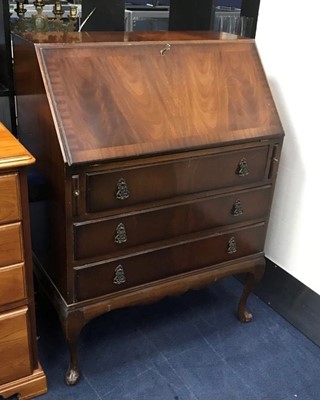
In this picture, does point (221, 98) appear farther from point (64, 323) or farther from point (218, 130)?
point (64, 323)

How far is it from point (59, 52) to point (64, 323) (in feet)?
2.67

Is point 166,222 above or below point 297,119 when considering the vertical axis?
below

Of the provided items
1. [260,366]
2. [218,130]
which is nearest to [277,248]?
[260,366]

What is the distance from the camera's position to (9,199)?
4.25ft

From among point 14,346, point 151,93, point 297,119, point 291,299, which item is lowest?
point 291,299

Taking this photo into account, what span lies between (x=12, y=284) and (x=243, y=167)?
2.69ft

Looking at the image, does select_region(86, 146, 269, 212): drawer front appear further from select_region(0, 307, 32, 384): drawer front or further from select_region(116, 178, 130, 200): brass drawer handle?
select_region(0, 307, 32, 384): drawer front

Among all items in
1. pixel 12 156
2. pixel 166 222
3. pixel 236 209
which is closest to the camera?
pixel 12 156

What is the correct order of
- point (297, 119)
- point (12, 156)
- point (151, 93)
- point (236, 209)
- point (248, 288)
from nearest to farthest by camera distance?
point (12, 156)
point (151, 93)
point (236, 209)
point (297, 119)
point (248, 288)

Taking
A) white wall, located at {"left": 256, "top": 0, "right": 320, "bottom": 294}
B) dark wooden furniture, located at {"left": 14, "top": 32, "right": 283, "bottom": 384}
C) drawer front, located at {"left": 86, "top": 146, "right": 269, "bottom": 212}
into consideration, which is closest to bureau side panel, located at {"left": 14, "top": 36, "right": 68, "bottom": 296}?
dark wooden furniture, located at {"left": 14, "top": 32, "right": 283, "bottom": 384}

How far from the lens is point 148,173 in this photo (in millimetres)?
1455

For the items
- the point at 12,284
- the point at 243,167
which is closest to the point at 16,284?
the point at 12,284

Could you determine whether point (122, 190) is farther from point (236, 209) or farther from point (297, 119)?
point (297, 119)

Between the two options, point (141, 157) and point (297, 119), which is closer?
point (141, 157)
